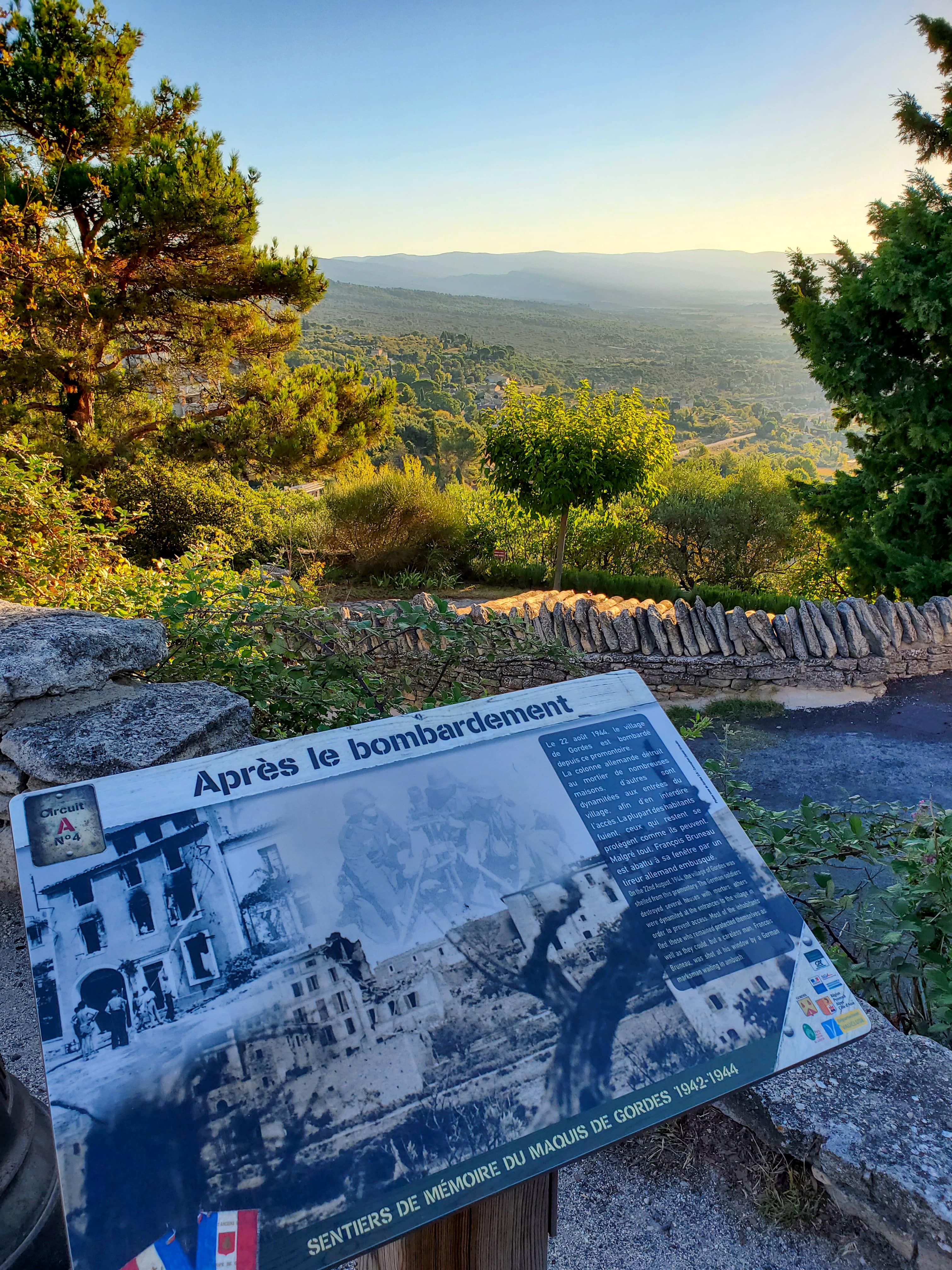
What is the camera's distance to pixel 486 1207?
1.32 meters

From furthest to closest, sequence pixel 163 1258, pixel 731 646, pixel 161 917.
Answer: pixel 731 646
pixel 161 917
pixel 163 1258

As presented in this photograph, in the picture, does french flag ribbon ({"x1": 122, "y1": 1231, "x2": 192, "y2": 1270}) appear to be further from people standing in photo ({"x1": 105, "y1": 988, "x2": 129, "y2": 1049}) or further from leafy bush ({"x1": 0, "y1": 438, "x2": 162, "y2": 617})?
leafy bush ({"x1": 0, "y1": 438, "x2": 162, "y2": 617})

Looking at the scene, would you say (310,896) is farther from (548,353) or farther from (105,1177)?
(548,353)

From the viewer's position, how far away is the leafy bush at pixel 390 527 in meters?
16.1

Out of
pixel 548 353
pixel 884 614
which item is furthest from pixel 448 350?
pixel 884 614

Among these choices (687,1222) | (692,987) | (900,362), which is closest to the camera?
(692,987)

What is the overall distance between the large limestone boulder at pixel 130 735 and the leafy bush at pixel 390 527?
43.9 feet

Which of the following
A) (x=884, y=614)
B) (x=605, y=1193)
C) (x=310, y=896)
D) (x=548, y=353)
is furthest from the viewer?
(x=548, y=353)

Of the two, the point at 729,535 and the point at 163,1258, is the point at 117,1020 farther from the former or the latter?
the point at 729,535

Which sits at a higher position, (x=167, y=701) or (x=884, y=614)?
(x=167, y=701)

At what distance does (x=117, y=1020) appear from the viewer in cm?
106

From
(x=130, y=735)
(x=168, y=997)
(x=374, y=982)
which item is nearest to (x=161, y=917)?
(x=168, y=997)

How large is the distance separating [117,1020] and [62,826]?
1.04 feet

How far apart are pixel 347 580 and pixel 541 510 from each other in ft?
17.4
